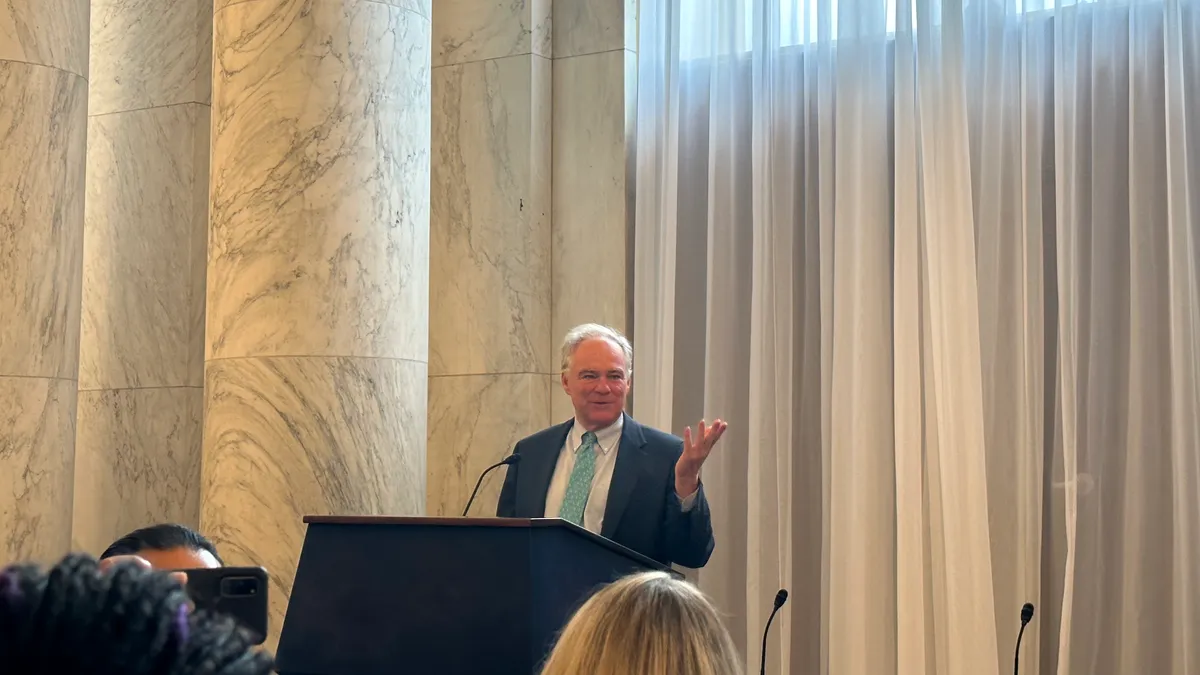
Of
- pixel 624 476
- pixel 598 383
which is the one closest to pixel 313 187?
pixel 598 383

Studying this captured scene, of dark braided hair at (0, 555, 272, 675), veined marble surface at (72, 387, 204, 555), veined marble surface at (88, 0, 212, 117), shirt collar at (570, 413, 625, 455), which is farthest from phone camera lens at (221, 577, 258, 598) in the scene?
veined marble surface at (88, 0, 212, 117)

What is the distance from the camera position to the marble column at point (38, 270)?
5328mm

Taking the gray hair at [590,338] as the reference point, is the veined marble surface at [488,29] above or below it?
above

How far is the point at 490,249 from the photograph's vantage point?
20.9 ft

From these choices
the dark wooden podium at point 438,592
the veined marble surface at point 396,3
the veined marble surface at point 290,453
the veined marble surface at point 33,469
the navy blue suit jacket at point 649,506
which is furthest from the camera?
the veined marble surface at point 33,469

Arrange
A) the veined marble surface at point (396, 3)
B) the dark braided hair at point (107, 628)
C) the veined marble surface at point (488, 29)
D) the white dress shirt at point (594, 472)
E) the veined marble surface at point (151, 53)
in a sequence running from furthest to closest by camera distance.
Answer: the veined marble surface at point (151, 53) < the veined marble surface at point (488, 29) < the veined marble surface at point (396, 3) < the white dress shirt at point (594, 472) < the dark braided hair at point (107, 628)

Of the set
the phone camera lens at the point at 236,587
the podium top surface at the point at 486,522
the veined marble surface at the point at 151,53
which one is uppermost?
the veined marble surface at the point at 151,53

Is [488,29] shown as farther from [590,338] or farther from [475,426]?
[590,338]

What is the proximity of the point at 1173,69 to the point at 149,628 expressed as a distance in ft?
16.3

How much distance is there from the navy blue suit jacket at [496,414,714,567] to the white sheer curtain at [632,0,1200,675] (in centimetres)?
146

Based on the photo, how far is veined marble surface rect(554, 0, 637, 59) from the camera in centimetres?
629

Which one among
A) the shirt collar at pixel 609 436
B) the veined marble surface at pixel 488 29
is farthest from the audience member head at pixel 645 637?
the veined marble surface at pixel 488 29

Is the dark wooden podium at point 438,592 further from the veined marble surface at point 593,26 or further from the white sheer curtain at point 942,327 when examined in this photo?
the veined marble surface at point 593,26

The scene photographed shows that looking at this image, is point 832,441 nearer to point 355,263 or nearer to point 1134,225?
point 1134,225
